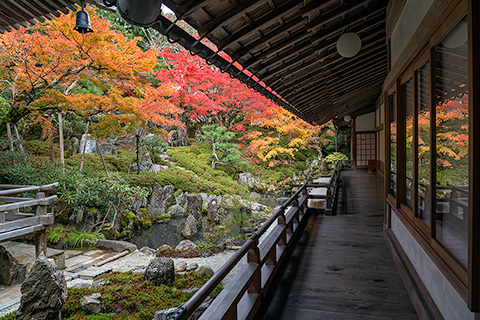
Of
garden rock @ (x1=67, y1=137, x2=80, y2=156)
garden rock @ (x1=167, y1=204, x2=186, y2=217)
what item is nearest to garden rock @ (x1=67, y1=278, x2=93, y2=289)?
garden rock @ (x1=167, y1=204, x2=186, y2=217)

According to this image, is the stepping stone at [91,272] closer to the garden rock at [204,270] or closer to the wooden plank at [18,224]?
the wooden plank at [18,224]

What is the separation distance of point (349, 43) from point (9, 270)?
7817 millimetres

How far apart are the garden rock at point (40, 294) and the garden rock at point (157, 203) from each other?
22.6 feet

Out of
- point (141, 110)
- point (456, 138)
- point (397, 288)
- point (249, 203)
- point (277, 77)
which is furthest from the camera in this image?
point (249, 203)

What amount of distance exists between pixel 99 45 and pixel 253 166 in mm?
11374

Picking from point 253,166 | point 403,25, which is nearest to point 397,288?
point 403,25

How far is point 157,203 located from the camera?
12000mm

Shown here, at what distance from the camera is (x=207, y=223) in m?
11.4

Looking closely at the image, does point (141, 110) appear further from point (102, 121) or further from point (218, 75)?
point (218, 75)

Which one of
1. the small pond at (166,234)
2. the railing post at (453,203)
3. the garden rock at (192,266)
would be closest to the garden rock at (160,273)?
the garden rock at (192,266)

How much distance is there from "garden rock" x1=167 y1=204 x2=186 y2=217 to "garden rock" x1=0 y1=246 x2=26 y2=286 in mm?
6005

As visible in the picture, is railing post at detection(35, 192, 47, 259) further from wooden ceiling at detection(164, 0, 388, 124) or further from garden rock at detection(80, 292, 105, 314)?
wooden ceiling at detection(164, 0, 388, 124)

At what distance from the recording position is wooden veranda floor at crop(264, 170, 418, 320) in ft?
8.41

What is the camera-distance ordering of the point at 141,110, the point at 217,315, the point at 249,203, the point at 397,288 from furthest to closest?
the point at 249,203 → the point at 141,110 → the point at 397,288 → the point at 217,315
